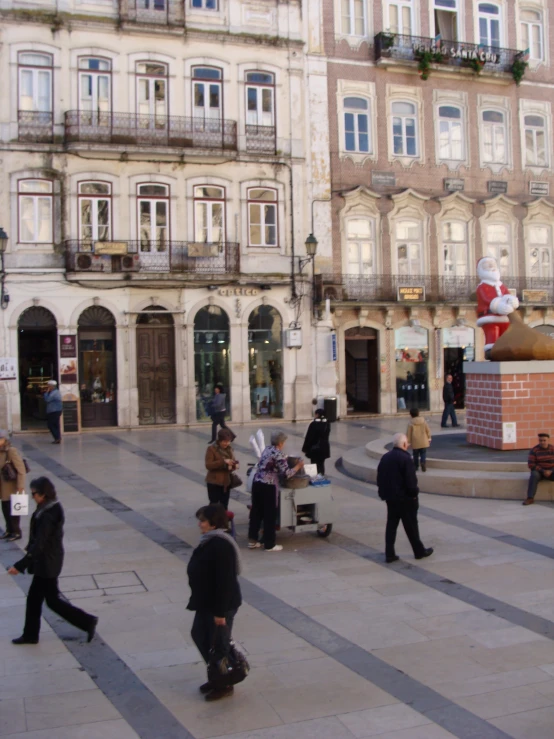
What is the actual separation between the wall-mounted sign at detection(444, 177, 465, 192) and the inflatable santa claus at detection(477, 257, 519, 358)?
10065 millimetres

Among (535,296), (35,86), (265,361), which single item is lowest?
(265,361)

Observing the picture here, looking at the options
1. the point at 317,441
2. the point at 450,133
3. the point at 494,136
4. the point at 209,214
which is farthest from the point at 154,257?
the point at 317,441

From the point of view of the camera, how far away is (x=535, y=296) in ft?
103

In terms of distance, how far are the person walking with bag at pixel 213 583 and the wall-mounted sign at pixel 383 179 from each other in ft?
82.0

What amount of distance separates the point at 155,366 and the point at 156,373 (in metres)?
0.22

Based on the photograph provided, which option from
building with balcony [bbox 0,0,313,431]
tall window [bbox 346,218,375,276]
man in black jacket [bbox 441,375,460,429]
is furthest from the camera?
tall window [bbox 346,218,375,276]

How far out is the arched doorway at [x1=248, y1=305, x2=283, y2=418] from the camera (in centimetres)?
2806

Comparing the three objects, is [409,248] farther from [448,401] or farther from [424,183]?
[448,401]

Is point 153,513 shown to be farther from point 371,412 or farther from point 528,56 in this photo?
point 528,56

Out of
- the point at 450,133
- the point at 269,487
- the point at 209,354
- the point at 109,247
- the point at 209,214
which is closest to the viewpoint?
the point at 269,487

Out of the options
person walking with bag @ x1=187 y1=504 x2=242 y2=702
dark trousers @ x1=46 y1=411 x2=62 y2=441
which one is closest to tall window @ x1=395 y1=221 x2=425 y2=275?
dark trousers @ x1=46 y1=411 x2=62 y2=441

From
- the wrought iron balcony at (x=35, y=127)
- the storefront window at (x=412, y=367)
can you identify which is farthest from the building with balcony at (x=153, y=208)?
the storefront window at (x=412, y=367)

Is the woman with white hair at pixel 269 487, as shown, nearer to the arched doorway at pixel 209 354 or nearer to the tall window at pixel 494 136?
the arched doorway at pixel 209 354

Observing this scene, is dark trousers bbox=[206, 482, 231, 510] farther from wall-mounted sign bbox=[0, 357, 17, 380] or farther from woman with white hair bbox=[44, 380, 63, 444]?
wall-mounted sign bbox=[0, 357, 17, 380]
